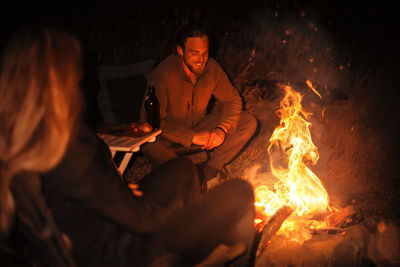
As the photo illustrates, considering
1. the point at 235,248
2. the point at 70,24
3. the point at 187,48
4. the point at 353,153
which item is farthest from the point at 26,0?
the point at 353,153

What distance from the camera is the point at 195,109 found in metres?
4.01

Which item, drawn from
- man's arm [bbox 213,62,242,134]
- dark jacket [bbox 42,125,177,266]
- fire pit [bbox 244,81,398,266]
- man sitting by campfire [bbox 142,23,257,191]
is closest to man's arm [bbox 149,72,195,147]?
man sitting by campfire [bbox 142,23,257,191]

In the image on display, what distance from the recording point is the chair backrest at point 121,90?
4.32 meters

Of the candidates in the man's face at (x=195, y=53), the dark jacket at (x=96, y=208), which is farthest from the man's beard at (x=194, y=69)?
the dark jacket at (x=96, y=208)

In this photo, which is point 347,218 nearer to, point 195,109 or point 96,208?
point 195,109

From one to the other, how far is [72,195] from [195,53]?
2443 mm

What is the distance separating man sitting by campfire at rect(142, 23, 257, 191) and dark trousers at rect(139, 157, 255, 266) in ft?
4.85

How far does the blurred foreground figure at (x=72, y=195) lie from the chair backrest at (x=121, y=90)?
9.10 ft

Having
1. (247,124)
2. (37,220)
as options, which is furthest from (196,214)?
(247,124)

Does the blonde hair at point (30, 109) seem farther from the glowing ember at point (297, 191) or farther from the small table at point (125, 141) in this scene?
the glowing ember at point (297, 191)

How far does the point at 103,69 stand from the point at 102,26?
1.85m

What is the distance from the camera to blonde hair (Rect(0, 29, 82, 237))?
142 cm

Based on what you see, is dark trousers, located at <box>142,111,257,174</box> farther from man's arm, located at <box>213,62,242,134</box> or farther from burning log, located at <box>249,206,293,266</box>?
burning log, located at <box>249,206,293,266</box>

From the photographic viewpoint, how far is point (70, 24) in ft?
16.9
